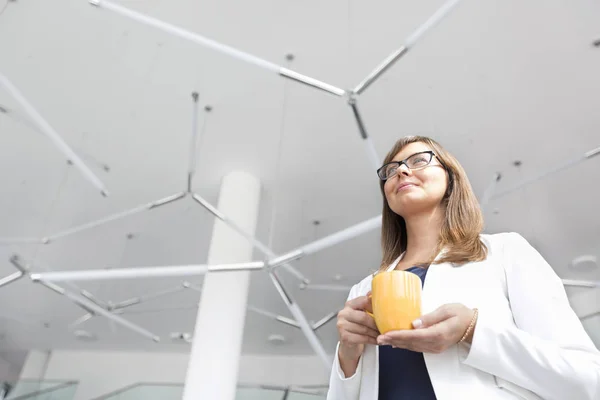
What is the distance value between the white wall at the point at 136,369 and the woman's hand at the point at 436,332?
1037cm

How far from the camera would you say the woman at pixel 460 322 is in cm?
68

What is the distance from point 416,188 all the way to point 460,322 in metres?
0.36

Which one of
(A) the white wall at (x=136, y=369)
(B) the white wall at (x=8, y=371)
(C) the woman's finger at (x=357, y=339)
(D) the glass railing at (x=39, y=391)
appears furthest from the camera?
(B) the white wall at (x=8, y=371)

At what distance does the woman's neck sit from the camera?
973 millimetres

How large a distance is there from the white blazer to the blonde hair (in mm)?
24

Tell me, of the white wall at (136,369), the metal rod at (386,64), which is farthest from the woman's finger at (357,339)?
the white wall at (136,369)

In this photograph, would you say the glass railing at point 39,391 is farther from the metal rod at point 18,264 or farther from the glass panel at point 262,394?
the metal rod at point 18,264

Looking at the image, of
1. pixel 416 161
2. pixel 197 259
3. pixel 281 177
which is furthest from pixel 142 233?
pixel 416 161

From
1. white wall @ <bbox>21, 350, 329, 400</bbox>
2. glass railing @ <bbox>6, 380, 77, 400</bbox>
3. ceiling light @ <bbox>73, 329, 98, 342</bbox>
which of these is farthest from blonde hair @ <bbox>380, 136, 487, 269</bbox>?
ceiling light @ <bbox>73, 329, 98, 342</bbox>

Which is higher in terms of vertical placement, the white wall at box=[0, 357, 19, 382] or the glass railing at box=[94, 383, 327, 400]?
the white wall at box=[0, 357, 19, 382]

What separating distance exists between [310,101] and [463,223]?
3.94 meters

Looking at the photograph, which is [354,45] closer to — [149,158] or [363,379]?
[149,158]

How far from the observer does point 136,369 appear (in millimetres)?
11664

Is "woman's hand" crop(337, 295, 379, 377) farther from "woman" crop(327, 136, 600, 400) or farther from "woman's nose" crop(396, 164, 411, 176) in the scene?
"woman's nose" crop(396, 164, 411, 176)
